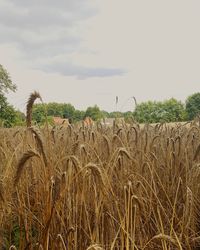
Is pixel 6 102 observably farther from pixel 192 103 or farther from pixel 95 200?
pixel 192 103

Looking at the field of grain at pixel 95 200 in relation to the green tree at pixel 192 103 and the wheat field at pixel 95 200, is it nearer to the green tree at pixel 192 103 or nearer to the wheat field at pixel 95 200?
the wheat field at pixel 95 200

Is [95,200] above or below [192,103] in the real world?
below

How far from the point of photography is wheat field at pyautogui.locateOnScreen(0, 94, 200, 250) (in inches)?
63.3

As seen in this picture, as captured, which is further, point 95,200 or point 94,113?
point 94,113

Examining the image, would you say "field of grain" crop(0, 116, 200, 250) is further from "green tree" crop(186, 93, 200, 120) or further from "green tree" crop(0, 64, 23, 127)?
"green tree" crop(186, 93, 200, 120)

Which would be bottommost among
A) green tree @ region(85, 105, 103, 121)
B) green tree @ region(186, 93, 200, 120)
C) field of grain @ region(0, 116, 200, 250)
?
field of grain @ region(0, 116, 200, 250)

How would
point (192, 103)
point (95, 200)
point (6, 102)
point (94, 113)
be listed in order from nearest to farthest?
point (95, 200), point (6, 102), point (94, 113), point (192, 103)

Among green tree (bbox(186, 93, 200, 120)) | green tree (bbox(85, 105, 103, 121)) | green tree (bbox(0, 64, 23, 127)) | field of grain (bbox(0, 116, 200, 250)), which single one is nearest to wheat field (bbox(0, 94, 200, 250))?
field of grain (bbox(0, 116, 200, 250))

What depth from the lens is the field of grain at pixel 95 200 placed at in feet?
5.27

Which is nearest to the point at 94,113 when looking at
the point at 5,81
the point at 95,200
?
the point at 5,81

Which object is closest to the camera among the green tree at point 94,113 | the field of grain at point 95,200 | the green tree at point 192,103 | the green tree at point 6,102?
the field of grain at point 95,200

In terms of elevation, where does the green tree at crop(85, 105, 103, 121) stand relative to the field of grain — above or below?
above

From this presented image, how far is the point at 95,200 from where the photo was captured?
1776mm

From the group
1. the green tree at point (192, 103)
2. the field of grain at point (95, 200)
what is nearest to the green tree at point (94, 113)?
the field of grain at point (95, 200)
